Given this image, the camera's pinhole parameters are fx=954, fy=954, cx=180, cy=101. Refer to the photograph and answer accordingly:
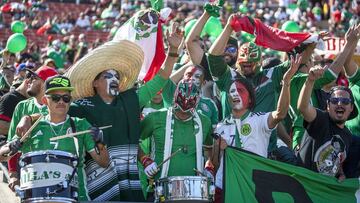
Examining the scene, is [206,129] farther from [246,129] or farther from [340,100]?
[340,100]

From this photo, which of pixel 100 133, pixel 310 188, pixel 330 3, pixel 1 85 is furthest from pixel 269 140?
pixel 330 3

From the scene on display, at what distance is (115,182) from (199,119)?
897 mm

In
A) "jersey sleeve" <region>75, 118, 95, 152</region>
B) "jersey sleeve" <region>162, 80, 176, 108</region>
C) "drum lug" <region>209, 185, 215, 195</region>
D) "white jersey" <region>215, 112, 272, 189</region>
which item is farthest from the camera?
"jersey sleeve" <region>162, 80, 176, 108</region>

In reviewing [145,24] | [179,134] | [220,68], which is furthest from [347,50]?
[179,134]

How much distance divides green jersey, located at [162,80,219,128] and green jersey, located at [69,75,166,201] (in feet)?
2.88

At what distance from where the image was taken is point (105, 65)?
828 centimetres

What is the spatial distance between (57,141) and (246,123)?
1802 millimetres

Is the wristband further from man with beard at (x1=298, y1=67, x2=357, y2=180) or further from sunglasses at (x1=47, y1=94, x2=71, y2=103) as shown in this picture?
man with beard at (x1=298, y1=67, x2=357, y2=180)

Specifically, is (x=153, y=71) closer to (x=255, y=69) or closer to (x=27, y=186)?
(x=255, y=69)

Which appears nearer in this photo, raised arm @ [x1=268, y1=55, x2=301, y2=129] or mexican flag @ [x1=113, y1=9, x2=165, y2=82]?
raised arm @ [x1=268, y1=55, x2=301, y2=129]

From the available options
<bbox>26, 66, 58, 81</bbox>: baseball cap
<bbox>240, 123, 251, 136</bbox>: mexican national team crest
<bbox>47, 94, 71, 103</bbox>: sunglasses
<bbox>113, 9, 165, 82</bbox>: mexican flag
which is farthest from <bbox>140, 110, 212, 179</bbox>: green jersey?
<bbox>113, 9, 165, 82</bbox>: mexican flag

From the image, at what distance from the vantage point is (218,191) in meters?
8.29

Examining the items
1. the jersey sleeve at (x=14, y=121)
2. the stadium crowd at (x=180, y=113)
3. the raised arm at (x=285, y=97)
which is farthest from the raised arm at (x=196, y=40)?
the jersey sleeve at (x=14, y=121)

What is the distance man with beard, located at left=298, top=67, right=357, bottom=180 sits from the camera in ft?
27.9
